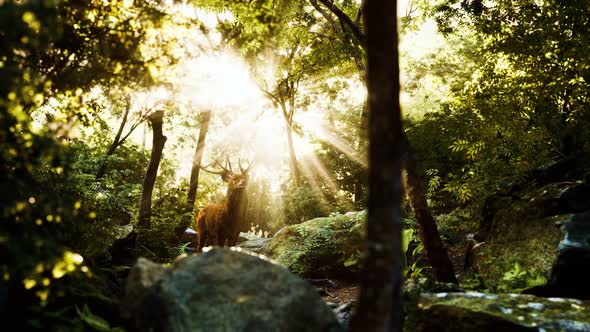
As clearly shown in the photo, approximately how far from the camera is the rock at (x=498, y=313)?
15.9ft

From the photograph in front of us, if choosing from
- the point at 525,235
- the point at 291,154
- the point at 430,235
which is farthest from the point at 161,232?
the point at 291,154

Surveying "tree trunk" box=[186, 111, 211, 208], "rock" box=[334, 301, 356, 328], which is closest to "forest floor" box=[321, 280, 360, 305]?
"rock" box=[334, 301, 356, 328]

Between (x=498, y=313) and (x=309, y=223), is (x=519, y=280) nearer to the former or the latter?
(x=498, y=313)

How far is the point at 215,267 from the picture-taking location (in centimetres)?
448

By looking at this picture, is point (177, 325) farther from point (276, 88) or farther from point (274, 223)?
point (276, 88)

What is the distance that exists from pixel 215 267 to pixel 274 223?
58.5 feet

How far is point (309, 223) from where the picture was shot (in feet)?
46.7

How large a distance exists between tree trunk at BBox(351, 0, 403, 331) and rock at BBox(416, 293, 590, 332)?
2.23 metres

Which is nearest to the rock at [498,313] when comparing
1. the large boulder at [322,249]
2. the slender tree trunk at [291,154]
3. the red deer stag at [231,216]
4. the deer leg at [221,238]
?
the large boulder at [322,249]

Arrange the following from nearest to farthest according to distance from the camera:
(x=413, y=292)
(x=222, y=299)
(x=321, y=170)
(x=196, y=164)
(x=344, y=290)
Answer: (x=222, y=299), (x=413, y=292), (x=344, y=290), (x=196, y=164), (x=321, y=170)

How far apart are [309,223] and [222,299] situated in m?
10.2

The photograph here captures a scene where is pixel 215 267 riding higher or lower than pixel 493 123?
lower

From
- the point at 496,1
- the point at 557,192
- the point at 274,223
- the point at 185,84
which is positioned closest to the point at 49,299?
the point at 185,84

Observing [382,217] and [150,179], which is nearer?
[382,217]
